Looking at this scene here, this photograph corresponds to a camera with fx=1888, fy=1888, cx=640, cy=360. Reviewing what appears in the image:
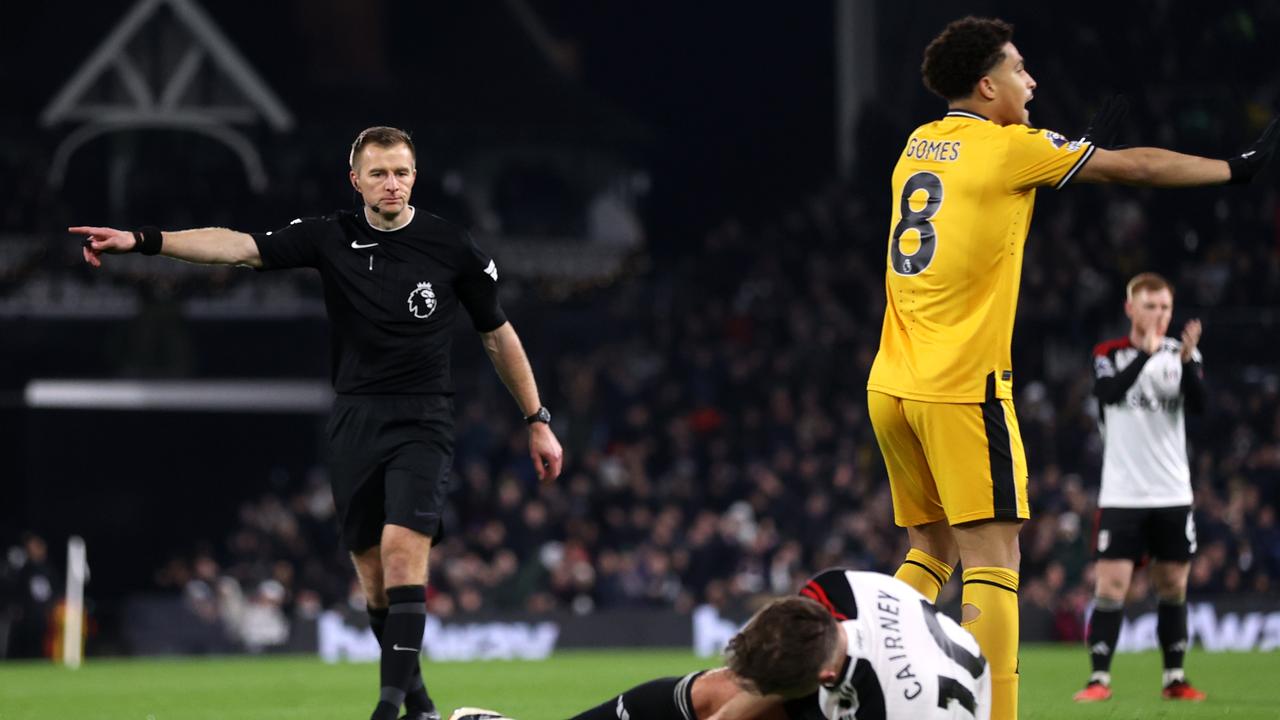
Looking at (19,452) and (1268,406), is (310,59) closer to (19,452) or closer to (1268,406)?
(19,452)

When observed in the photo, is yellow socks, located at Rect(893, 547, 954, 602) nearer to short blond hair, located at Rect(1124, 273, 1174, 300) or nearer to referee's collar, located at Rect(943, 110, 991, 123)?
referee's collar, located at Rect(943, 110, 991, 123)

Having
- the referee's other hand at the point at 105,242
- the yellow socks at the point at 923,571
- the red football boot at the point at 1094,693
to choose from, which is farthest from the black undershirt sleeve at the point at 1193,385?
the referee's other hand at the point at 105,242

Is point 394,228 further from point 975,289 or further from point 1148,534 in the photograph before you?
point 1148,534

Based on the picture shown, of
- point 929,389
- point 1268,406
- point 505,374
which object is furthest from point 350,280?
point 1268,406

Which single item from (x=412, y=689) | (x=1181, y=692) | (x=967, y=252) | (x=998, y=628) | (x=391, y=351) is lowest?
(x=1181, y=692)

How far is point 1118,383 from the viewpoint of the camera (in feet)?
32.9

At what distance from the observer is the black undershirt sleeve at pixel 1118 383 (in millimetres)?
9873

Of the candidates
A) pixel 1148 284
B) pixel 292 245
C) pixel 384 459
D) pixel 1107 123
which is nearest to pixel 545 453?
pixel 384 459

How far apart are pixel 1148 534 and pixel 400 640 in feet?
16.7

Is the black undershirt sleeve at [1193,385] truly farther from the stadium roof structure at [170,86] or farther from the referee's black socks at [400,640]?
the stadium roof structure at [170,86]

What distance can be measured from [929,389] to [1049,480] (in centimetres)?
1370

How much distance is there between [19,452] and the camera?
2847cm

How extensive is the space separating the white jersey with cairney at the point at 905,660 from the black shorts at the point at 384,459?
7.53 feet

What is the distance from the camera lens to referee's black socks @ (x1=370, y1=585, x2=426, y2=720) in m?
6.93
